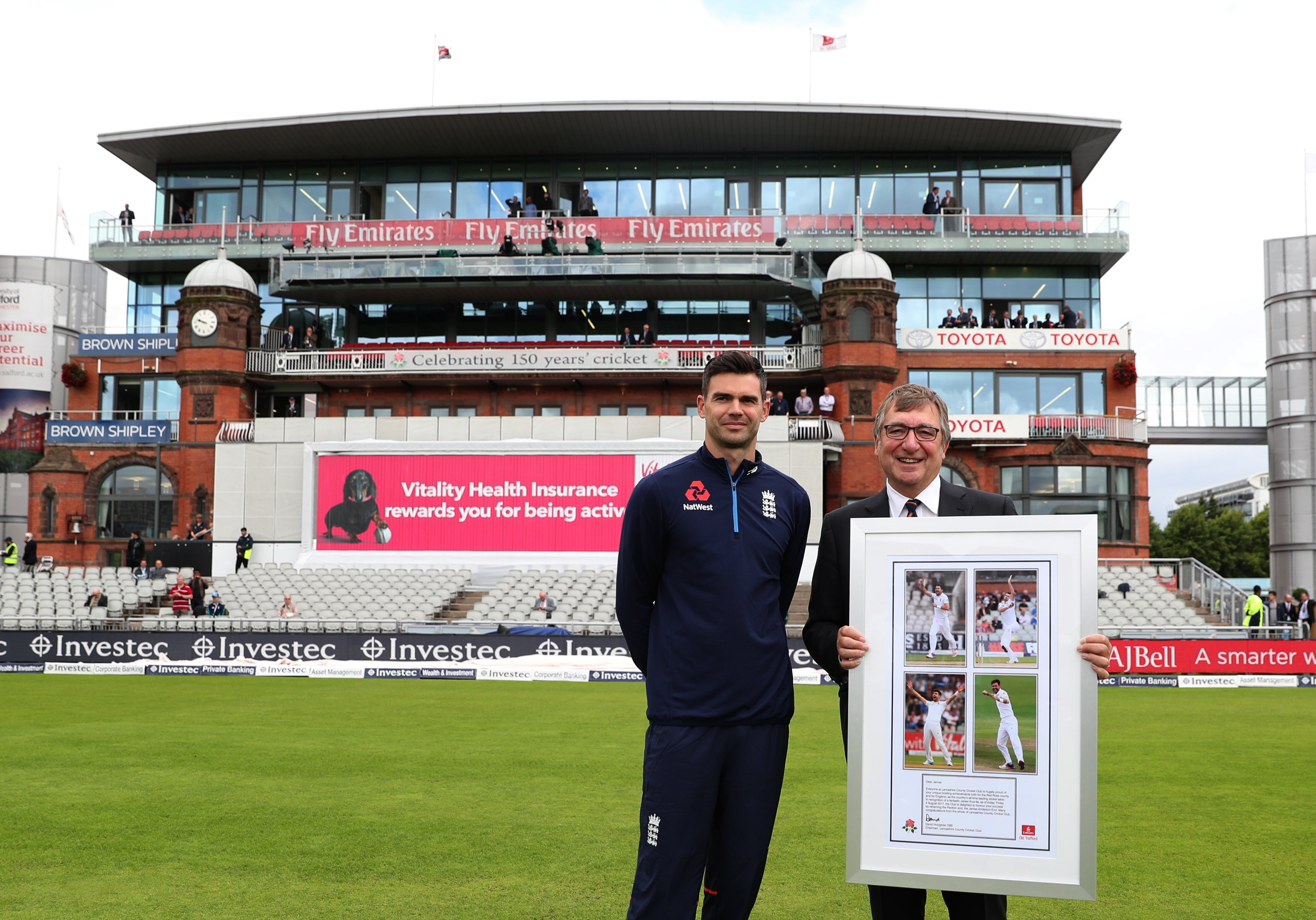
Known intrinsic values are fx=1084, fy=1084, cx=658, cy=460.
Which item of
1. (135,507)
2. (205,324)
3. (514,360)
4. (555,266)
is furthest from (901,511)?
(135,507)

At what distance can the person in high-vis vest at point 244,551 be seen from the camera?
38.1 m

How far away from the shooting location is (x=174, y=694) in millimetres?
19625

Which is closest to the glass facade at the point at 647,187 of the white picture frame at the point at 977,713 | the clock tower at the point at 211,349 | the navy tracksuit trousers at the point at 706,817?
the clock tower at the point at 211,349

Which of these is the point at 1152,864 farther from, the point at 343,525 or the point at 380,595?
the point at 343,525

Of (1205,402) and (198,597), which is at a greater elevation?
(1205,402)

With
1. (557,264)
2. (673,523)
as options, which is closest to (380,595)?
(557,264)

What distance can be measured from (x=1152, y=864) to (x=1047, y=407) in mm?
38877

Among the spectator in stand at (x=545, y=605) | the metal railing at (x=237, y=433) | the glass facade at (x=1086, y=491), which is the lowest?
the spectator in stand at (x=545, y=605)

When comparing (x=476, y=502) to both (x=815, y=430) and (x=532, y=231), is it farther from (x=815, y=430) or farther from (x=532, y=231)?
(x=532, y=231)

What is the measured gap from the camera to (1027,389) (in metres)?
44.1

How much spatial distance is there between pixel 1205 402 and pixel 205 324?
44.2 meters

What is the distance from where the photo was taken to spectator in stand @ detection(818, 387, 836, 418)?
41625 millimetres

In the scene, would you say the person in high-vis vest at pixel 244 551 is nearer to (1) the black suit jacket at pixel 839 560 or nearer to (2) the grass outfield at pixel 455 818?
(2) the grass outfield at pixel 455 818

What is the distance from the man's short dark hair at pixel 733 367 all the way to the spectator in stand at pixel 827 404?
122ft
